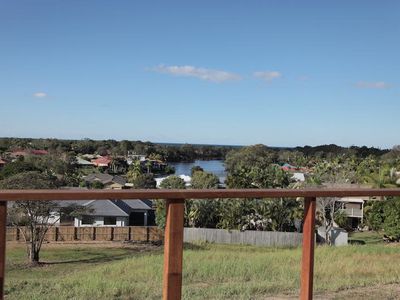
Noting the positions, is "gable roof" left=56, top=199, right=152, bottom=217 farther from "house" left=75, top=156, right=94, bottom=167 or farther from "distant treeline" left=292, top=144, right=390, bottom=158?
"distant treeline" left=292, top=144, right=390, bottom=158

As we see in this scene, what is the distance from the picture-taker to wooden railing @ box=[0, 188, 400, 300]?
2273 mm

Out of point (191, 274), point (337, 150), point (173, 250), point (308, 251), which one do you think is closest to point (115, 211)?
point (191, 274)

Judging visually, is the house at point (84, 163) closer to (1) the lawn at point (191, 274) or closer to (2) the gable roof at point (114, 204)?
(2) the gable roof at point (114, 204)

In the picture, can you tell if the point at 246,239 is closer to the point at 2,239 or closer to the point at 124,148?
the point at 2,239

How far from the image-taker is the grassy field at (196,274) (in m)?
2.99

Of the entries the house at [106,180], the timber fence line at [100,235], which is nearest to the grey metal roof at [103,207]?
the timber fence line at [100,235]

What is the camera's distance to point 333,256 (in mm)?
3846

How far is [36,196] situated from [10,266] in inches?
22.1

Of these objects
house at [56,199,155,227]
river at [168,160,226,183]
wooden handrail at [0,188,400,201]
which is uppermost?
wooden handrail at [0,188,400,201]

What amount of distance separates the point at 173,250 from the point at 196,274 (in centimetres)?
65

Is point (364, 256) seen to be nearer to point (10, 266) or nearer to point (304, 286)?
point (304, 286)

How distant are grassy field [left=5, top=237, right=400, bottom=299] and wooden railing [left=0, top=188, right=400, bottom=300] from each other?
0.55 feet

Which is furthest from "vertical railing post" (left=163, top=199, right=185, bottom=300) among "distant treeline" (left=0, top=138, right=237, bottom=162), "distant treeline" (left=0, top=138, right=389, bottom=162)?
"distant treeline" (left=0, top=138, right=237, bottom=162)

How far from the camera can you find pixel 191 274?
3064 millimetres
